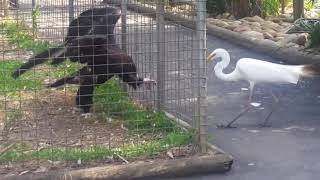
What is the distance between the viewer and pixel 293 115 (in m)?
7.54

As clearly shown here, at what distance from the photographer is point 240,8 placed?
15953mm

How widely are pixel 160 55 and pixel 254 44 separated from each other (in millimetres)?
5819

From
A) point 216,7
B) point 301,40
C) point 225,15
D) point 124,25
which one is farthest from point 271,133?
point 216,7

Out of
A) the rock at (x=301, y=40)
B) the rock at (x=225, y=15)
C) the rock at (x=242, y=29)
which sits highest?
the rock at (x=225, y=15)

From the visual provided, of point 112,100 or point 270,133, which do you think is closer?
point 270,133

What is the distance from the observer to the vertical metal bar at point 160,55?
6430 mm

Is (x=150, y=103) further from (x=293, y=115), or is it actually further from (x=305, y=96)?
(x=305, y=96)

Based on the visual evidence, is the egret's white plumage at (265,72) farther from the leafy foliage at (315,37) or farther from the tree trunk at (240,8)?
the tree trunk at (240,8)

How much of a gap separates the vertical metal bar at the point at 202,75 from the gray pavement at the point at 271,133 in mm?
390

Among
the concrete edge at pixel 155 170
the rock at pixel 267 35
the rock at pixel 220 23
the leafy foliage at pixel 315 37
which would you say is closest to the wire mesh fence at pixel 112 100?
the concrete edge at pixel 155 170

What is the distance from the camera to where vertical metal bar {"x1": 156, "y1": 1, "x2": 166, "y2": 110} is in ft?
21.1

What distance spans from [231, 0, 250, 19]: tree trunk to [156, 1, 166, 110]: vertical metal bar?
30.7 feet

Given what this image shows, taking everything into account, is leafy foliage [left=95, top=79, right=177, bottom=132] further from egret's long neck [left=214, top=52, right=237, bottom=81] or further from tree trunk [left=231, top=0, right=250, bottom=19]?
tree trunk [left=231, top=0, right=250, bottom=19]

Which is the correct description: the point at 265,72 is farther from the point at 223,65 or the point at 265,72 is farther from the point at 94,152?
the point at 94,152
